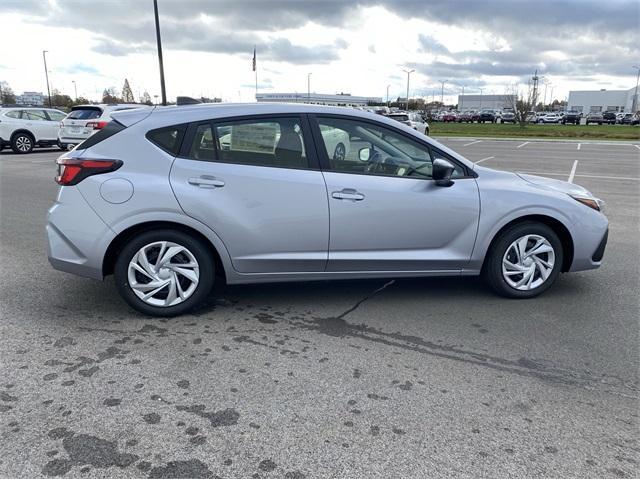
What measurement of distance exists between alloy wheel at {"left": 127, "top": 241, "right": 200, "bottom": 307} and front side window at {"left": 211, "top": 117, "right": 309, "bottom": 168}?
81cm

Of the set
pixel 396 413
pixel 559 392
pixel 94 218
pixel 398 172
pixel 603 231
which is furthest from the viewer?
pixel 603 231

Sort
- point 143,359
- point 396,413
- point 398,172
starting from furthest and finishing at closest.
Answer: point 398,172, point 143,359, point 396,413

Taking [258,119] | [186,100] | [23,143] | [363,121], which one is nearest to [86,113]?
[23,143]

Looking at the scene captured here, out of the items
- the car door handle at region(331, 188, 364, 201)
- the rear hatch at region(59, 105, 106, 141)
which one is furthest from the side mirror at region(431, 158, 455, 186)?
the rear hatch at region(59, 105, 106, 141)

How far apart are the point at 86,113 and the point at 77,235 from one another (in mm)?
14768

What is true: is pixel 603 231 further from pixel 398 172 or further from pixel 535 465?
pixel 535 465

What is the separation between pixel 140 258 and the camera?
396cm

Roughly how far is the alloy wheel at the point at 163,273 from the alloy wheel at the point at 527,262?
2.63 m

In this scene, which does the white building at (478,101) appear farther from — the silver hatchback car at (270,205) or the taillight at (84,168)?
the taillight at (84,168)

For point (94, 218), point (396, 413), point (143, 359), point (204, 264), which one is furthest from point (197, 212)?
point (396, 413)

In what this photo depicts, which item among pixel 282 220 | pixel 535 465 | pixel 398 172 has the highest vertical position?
pixel 398 172

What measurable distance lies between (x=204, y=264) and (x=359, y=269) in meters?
1.24

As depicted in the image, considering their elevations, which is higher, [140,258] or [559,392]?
[140,258]

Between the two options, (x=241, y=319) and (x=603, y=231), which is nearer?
(x=241, y=319)
